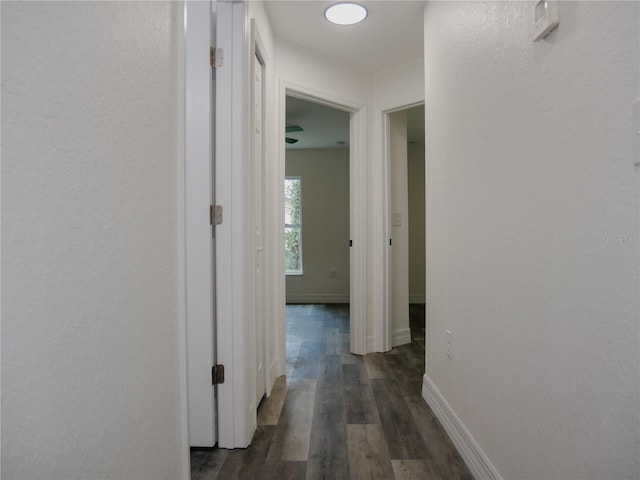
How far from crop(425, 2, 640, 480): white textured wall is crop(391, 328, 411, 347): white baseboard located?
162cm

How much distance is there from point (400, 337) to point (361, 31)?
8.29 feet

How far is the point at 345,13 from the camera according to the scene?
2.39m

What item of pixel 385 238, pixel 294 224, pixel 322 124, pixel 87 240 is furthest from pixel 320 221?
pixel 87 240

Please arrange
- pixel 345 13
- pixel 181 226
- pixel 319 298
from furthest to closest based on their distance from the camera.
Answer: pixel 319 298
pixel 345 13
pixel 181 226

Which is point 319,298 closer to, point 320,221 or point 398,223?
point 320,221

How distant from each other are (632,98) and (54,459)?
1.16 metres

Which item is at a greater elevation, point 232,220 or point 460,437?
point 232,220

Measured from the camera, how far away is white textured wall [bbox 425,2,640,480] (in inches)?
31.1

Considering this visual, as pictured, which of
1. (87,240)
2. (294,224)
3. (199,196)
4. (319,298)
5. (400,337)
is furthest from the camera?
(294,224)

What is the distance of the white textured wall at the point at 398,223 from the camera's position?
3492mm

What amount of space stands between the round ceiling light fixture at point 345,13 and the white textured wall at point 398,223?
3.63ft

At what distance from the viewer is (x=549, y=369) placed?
1.05 m

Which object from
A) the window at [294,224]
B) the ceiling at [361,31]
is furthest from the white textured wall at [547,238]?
the window at [294,224]

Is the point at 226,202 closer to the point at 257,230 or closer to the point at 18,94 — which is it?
the point at 257,230
